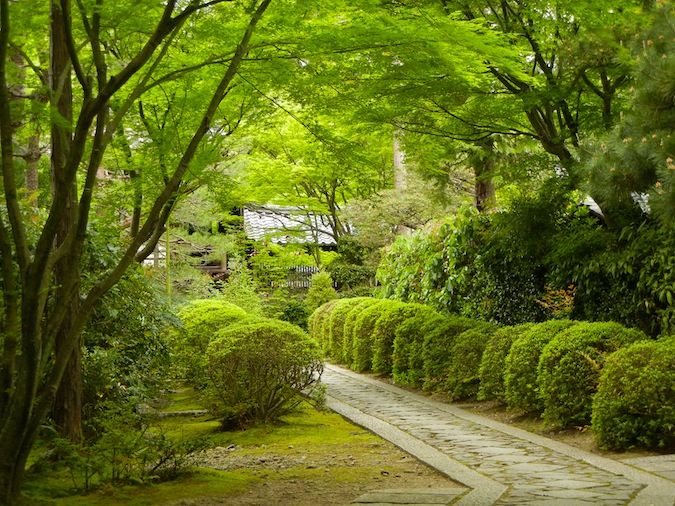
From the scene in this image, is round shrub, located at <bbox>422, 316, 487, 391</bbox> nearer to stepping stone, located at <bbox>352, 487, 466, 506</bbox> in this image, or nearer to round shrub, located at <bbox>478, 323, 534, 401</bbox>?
round shrub, located at <bbox>478, 323, 534, 401</bbox>

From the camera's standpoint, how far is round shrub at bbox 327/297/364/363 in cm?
1720

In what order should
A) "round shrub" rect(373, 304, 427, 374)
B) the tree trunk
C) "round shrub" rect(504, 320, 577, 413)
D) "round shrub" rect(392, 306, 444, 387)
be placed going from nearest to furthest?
the tree trunk
"round shrub" rect(504, 320, 577, 413)
"round shrub" rect(392, 306, 444, 387)
"round shrub" rect(373, 304, 427, 374)

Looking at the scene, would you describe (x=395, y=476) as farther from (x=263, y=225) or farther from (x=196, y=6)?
(x=263, y=225)

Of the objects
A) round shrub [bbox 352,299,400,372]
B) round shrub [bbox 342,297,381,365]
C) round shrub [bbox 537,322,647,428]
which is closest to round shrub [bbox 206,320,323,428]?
round shrub [bbox 537,322,647,428]

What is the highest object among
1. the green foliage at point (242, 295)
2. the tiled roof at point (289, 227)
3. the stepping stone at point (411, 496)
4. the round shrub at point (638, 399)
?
the tiled roof at point (289, 227)

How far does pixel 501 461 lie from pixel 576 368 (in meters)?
1.53

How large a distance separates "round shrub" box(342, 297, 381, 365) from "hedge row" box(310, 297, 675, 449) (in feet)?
6.11

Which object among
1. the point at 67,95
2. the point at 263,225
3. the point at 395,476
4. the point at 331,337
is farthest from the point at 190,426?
the point at 263,225

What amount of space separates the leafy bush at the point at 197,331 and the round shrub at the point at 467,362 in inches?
126

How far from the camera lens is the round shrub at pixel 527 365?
8.66m

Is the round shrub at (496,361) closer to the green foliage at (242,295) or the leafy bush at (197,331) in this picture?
the leafy bush at (197,331)

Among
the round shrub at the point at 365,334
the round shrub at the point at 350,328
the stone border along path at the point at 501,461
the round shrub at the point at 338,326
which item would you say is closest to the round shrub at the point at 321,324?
the round shrub at the point at 338,326

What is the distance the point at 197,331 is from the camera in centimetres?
1209

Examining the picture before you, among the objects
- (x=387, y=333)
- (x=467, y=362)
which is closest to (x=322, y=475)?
(x=467, y=362)
